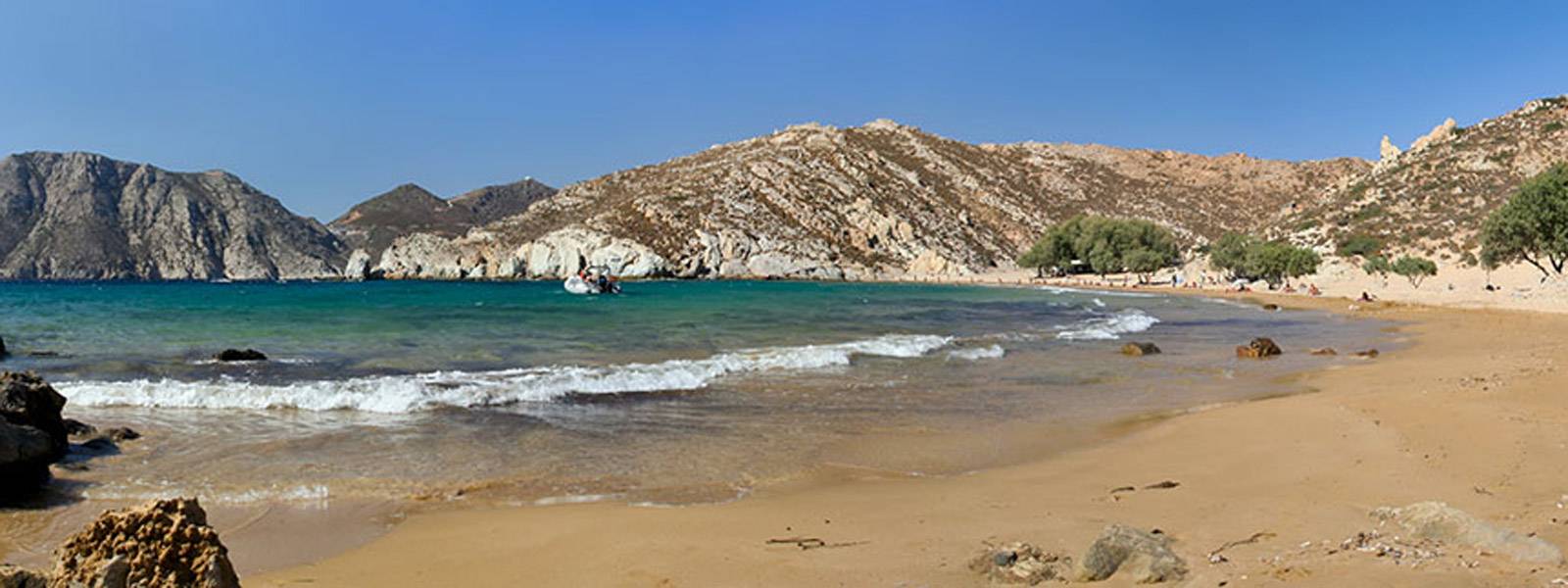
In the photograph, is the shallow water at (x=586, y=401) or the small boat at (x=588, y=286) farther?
the small boat at (x=588, y=286)

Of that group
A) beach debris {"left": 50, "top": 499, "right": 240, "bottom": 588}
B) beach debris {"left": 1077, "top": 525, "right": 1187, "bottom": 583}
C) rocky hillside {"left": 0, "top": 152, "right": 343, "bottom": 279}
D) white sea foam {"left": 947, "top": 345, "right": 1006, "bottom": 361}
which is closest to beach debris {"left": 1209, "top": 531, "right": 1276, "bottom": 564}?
beach debris {"left": 1077, "top": 525, "right": 1187, "bottom": 583}

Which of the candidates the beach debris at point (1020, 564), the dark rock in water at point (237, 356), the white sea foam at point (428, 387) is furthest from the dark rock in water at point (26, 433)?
the dark rock in water at point (237, 356)

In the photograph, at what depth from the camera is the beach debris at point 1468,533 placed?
168 inches

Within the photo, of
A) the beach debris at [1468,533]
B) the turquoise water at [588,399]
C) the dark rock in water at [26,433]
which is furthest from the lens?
the turquoise water at [588,399]

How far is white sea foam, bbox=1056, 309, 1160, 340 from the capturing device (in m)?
26.9

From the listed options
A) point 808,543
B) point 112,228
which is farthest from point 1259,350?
point 112,228

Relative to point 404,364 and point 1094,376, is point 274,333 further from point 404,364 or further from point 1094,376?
point 1094,376

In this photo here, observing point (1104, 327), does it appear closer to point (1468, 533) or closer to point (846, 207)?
point (1468, 533)

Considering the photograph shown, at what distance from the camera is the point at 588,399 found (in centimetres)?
1353

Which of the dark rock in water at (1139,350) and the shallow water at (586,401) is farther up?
the dark rock in water at (1139,350)

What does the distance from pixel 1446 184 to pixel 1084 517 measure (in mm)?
99285

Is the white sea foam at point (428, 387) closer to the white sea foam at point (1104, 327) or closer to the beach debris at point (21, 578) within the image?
the beach debris at point (21, 578)

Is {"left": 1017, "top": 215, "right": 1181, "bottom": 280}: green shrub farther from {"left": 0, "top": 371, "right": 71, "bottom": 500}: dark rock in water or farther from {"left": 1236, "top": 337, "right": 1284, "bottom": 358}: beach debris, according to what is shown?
{"left": 0, "top": 371, "right": 71, "bottom": 500}: dark rock in water

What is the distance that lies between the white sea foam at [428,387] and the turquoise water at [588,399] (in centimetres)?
6
